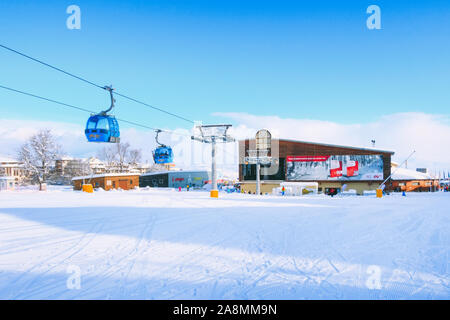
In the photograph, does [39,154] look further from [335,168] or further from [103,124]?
[335,168]

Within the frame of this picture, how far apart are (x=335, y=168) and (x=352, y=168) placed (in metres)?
2.31

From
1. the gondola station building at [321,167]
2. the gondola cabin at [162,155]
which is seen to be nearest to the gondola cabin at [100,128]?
the gondola cabin at [162,155]

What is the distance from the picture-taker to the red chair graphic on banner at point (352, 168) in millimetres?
36594

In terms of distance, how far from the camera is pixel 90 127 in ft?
33.2

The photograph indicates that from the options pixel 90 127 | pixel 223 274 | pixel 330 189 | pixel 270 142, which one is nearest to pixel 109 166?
pixel 270 142

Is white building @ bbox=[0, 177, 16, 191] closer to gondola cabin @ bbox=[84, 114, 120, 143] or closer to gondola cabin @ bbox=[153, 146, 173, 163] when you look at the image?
gondola cabin @ bbox=[153, 146, 173, 163]

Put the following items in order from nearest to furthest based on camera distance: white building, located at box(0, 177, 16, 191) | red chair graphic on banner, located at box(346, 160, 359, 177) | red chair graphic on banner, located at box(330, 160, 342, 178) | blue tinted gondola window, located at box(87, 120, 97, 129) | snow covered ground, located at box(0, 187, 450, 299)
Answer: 1. snow covered ground, located at box(0, 187, 450, 299)
2. blue tinted gondola window, located at box(87, 120, 97, 129)
3. white building, located at box(0, 177, 16, 191)
4. red chair graphic on banner, located at box(346, 160, 359, 177)
5. red chair graphic on banner, located at box(330, 160, 342, 178)

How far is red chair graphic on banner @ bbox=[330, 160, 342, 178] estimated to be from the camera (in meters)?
37.1

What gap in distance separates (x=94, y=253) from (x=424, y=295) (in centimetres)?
491

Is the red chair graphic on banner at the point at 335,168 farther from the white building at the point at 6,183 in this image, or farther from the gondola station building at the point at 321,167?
the white building at the point at 6,183

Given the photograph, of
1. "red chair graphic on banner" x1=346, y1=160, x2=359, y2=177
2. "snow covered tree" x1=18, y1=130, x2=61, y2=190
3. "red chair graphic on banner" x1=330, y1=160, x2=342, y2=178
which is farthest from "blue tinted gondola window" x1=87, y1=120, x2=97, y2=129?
"red chair graphic on banner" x1=346, y1=160, x2=359, y2=177

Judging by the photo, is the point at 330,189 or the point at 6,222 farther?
the point at 330,189

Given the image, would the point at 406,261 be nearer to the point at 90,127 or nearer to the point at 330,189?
the point at 90,127
